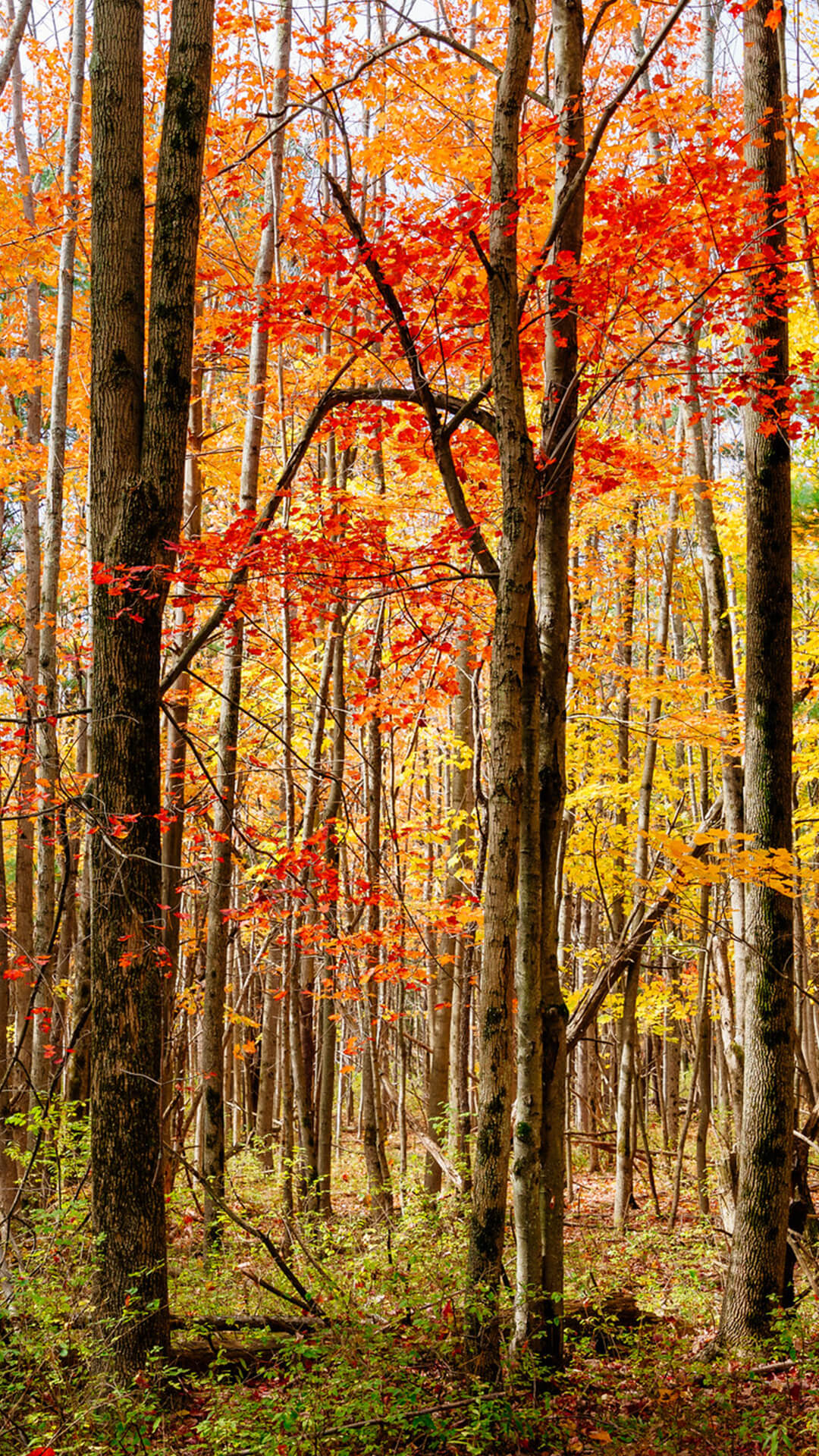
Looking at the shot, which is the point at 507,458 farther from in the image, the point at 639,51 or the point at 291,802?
the point at 639,51

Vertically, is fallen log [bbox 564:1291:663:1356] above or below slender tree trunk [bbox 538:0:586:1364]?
below

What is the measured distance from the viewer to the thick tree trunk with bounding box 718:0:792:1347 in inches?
221

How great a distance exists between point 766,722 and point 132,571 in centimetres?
381

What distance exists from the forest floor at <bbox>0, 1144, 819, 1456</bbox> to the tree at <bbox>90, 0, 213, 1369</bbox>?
34cm

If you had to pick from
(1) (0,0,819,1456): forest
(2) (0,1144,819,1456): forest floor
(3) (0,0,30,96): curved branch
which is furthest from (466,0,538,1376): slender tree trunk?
(3) (0,0,30,96): curved branch

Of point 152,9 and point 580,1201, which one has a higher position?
point 152,9

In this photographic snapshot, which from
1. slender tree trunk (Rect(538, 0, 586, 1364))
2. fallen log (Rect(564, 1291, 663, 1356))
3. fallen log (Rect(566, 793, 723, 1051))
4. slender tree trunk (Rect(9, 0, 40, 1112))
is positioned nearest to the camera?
slender tree trunk (Rect(538, 0, 586, 1364))

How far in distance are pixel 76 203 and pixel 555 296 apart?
554 cm

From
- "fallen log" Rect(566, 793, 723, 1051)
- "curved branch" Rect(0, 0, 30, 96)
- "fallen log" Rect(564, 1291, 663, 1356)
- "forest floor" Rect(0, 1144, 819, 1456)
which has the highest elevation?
"curved branch" Rect(0, 0, 30, 96)

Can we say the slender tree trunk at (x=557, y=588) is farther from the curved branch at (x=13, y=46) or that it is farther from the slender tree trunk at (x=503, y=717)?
the curved branch at (x=13, y=46)

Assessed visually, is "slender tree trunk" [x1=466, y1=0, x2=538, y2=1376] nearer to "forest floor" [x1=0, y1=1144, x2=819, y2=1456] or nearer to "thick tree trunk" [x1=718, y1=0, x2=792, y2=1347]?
"forest floor" [x1=0, y1=1144, x2=819, y2=1456]

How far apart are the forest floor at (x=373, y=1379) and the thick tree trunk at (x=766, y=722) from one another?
52 centimetres

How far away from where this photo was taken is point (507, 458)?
4727 mm

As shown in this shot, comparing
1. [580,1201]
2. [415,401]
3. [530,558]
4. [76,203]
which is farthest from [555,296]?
[580,1201]
